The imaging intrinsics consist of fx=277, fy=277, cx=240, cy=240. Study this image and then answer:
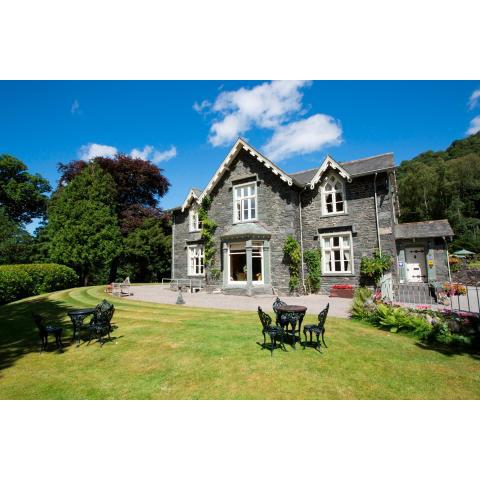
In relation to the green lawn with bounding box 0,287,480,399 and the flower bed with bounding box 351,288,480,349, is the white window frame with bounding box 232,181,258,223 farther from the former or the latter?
the green lawn with bounding box 0,287,480,399

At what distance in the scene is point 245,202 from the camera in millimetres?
20422

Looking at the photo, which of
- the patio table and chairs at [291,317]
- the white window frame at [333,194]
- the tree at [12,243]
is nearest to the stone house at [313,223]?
the white window frame at [333,194]

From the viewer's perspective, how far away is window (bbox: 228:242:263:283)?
19.0 meters

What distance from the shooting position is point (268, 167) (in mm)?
19016

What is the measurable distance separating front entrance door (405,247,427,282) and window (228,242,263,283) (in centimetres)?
1057

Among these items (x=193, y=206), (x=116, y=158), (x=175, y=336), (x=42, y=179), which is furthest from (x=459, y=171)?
(x=42, y=179)

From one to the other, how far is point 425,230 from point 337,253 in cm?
681

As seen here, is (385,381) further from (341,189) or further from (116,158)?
(116,158)

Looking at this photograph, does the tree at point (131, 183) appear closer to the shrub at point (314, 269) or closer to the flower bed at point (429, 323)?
the shrub at point (314, 269)

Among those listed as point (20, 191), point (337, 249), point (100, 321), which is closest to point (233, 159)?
point (337, 249)

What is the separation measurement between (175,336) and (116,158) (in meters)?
34.5

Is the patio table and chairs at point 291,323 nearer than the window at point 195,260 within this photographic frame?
Yes

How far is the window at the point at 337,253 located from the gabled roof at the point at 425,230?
4.91 m

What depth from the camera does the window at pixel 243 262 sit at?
19.0 metres
